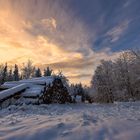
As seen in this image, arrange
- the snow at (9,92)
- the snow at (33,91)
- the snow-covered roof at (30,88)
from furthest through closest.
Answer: the snow at (33,91)
the snow-covered roof at (30,88)
the snow at (9,92)

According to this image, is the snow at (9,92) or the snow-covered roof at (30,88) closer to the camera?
the snow at (9,92)

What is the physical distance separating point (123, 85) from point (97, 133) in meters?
40.2

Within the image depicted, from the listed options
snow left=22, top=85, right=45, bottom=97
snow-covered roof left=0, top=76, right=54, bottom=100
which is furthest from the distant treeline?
snow left=22, top=85, right=45, bottom=97

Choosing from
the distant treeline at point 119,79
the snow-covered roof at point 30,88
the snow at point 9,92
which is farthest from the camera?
the distant treeline at point 119,79

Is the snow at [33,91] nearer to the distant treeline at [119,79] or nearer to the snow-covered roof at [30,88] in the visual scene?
the snow-covered roof at [30,88]

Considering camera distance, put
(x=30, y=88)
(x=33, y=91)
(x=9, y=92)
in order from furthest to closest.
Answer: (x=30, y=88) < (x=33, y=91) < (x=9, y=92)

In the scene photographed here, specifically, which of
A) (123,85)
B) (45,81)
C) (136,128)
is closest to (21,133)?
(136,128)

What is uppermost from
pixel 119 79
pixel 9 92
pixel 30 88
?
pixel 119 79

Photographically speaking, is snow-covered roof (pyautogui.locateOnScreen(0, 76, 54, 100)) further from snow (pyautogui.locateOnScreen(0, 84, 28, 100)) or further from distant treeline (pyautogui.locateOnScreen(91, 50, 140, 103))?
distant treeline (pyautogui.locateOnScreen(91, 50, 140, 103))

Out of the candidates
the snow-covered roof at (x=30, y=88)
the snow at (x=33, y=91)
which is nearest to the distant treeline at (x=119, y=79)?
the snow-covered roof at (x=30, y=88)

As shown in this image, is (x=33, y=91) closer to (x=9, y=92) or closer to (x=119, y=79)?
(x=9, y=92)

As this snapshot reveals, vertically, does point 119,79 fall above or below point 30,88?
above

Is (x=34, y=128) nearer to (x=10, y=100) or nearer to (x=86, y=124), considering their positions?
(x=86, y=124)

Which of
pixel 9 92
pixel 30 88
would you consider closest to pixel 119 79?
pixel 30 88
